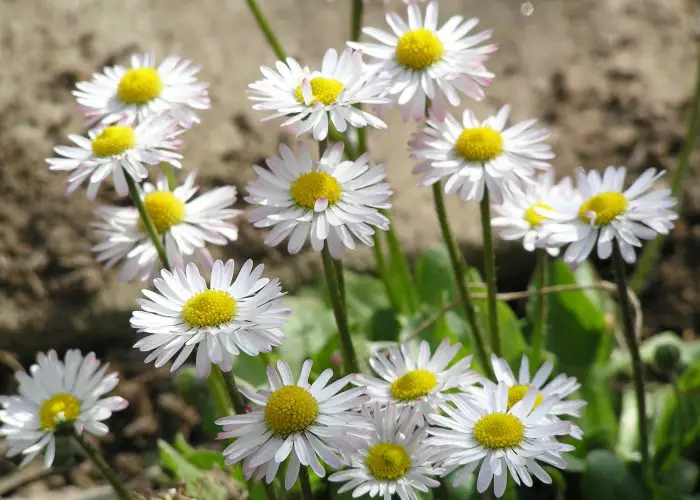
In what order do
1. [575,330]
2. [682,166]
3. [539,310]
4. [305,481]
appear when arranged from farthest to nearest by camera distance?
[682,166]
[575,330]
[539,310]
[305,481]

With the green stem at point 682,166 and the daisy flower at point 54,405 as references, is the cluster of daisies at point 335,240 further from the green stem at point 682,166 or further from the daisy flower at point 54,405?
the green stem at point 682,166

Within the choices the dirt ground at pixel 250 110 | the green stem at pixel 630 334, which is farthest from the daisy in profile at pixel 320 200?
the dirt ground at pixel 250 110

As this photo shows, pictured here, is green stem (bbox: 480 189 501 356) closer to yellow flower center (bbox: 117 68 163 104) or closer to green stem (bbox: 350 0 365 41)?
green stem (bbox: 350 0 365 41)

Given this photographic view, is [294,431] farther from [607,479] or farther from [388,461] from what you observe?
[607,479]

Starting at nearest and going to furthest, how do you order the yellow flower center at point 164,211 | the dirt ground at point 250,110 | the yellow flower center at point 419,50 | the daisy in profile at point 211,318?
the daisy in profile at point 211,318
the yellow flower center at point 419,50
the yellow flower center at point 164,211
the dirt ground at point 250,110

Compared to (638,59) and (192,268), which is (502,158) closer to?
(192,268)

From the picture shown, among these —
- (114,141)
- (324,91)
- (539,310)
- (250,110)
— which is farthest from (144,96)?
(250,110)

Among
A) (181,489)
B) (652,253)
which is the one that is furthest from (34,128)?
(652,253)
